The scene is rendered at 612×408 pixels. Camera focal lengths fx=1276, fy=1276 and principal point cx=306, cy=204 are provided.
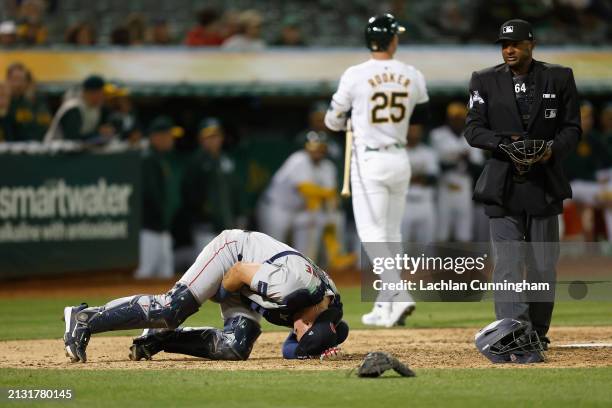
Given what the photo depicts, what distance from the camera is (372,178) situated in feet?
34.4

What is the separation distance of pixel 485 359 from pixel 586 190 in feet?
37.7

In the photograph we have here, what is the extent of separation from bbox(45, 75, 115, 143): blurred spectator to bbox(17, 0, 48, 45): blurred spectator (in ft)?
5.91

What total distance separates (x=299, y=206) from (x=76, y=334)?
978cm

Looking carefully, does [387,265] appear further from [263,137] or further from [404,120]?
[263,137]

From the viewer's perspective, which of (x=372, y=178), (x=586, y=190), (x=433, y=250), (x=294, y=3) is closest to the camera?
(x=433, y=250)

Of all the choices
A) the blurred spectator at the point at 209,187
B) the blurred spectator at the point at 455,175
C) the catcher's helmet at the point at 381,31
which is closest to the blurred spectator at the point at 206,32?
the blurred spectator at the point at 209,187

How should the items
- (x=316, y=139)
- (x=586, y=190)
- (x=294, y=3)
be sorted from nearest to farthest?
(x=316, y=139) → (x=586, y=190) → (x=294, y=3)

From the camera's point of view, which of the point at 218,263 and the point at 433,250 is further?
the point at 433,250

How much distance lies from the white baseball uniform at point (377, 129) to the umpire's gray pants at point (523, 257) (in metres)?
2.28

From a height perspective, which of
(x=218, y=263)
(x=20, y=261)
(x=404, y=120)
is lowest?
(x=20, y=261)

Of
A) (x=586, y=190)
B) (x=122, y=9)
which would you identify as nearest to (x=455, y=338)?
(x=586, y=190)

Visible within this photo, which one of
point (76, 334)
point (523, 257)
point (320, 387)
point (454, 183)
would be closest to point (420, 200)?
point (454, 183)

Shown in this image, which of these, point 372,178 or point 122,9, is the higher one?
point 122,9

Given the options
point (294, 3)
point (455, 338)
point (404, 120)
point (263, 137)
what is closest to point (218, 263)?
point (455, 338)
